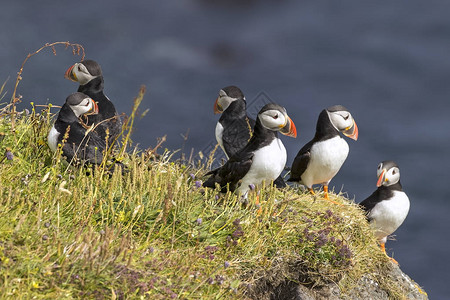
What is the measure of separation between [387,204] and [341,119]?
1434 millimetres

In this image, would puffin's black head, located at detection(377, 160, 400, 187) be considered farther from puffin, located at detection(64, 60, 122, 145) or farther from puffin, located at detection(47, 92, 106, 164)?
puffin, located at detection(47, 92, 106, 164)

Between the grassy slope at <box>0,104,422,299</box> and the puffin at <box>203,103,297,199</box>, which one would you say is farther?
the puffin at <box>203,103,297,199</box>

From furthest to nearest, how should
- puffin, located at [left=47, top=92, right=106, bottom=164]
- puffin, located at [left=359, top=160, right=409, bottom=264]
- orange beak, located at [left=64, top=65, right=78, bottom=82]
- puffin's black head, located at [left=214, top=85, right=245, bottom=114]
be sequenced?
puffin's black head, located at [left=214, top=85, right=245, bottom=114] → orange beak, located at [left=64, top=65, right=78, bottom=82] → puffin, located at [left=359, top=160, right=409, bottom=264] → puffin, located at [left=47, top=92, right=106, bottom=164]

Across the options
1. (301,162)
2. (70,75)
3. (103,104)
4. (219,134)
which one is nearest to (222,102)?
(219,134)

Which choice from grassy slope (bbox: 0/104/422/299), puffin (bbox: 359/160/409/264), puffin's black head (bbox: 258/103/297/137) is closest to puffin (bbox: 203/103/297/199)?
puffin's black head (bbox: 258/103/297/137)

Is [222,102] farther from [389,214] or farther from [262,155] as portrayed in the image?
[389,214]

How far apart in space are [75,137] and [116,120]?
50.7 inches

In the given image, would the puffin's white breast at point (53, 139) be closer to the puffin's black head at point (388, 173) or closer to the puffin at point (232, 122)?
the puffin at point (232, 122)

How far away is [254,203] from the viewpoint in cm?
739

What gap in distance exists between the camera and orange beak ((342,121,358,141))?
8.59 metres

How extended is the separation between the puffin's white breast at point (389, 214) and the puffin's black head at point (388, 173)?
7.9 inches

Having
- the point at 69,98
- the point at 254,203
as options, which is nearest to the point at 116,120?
the point at 69,98

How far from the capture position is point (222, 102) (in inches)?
365

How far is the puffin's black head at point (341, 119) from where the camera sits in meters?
8.52
